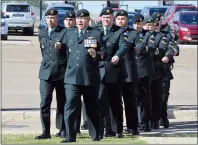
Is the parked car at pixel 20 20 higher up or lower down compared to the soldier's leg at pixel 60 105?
lower down

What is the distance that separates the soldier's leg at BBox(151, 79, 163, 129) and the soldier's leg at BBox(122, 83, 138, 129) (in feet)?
4.77

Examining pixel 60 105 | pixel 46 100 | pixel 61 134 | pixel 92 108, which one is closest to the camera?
pixel 92 108

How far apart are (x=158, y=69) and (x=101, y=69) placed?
2.21 meters

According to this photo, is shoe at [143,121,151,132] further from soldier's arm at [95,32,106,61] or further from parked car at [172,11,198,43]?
parked car at [172,11,198,43]

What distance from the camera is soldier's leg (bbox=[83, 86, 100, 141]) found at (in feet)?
32.6

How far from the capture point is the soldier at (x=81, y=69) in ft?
32.1

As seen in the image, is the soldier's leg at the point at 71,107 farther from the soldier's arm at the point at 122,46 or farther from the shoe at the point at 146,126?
the shoe at the point at 146,126

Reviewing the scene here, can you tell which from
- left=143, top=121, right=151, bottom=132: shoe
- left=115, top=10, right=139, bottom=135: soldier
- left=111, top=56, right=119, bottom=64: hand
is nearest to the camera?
left=111, top=56, right=119, bottom=64: hand

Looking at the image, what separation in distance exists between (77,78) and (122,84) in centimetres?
135

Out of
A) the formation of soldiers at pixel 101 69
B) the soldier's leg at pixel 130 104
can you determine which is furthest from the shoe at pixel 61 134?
the soldier's leg at pixel 130 104

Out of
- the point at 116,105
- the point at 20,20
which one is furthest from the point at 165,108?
the point at 20,20

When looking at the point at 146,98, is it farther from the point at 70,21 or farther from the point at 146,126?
the point at 70,21

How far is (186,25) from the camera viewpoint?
109ft

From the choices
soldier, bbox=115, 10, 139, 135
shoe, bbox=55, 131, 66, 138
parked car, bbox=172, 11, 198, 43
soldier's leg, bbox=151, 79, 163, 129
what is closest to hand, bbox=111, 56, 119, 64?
soldier, bbox=115, 10, 139, 135
